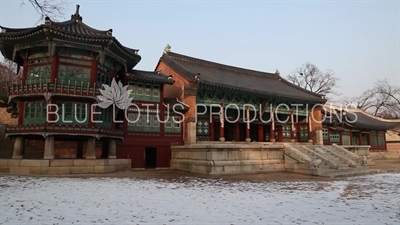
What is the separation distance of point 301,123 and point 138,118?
67.4 ft

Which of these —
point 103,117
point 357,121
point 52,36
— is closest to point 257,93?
point 103,117

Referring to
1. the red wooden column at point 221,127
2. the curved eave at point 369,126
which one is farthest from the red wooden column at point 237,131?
the curved eave at point 369,126

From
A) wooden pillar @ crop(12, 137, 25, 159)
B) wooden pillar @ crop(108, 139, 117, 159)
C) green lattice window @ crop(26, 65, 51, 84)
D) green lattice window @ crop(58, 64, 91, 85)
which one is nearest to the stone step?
wooden pillar @ crop(108, 139, 117, 159)

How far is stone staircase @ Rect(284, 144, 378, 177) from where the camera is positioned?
61.7 ft

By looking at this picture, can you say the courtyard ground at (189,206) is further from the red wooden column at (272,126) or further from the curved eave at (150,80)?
the red wooden column at (272,126)

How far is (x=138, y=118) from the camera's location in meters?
22.8

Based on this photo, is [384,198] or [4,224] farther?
[384,198]

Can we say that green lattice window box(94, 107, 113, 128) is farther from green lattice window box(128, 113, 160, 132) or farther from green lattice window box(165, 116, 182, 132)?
green lattice window box(165, 116, 182, 132)

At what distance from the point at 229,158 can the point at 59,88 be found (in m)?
12.1

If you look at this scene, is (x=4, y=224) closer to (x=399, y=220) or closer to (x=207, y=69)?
(x=399, y=220)

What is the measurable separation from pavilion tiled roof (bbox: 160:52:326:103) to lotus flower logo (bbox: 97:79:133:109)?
18.3 feet

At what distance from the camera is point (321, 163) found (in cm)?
1997

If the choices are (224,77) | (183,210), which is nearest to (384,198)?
(183,210)

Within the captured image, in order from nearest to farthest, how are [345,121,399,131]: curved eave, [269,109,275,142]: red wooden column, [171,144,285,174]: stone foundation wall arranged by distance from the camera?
[171,144,285,174]: stone foundation wall → [269,109,275,142]: red wooden column → [345,121,399,131]: curved eave
